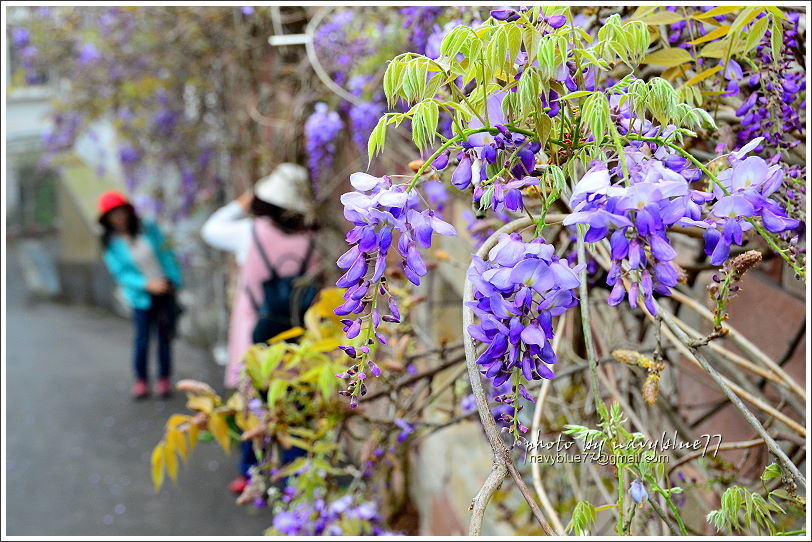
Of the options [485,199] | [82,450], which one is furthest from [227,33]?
[485,199]

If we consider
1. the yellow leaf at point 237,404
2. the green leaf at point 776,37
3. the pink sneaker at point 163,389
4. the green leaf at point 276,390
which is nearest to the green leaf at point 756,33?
the green leaf at point 776,37

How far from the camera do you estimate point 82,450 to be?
4.41 metres

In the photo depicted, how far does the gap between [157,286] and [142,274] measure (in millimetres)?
114

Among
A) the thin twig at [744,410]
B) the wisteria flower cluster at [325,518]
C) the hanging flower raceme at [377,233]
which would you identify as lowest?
the wisteria flower cluster at [325,518]

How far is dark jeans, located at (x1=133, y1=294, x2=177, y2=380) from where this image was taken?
5.06 metres

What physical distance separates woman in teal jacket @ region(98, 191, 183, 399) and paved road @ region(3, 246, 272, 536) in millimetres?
260

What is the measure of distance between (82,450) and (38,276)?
5.55m

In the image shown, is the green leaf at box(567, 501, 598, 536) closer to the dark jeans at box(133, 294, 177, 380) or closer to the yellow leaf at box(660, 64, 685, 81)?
the yellow leaf at box(660, 64, 685, 81)

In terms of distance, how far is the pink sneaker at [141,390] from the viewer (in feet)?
17.0

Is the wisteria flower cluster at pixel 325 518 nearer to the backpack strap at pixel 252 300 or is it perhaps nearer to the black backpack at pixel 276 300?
the black backpack at pixel 276 300

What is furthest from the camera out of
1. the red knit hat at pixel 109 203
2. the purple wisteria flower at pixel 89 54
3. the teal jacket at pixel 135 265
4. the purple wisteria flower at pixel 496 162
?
the purple wisteria flower at pixel 89 54

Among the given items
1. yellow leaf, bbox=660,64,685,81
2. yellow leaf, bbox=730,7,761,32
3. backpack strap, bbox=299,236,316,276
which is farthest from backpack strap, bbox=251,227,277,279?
yellow leaf, bbox=730,7,761,32

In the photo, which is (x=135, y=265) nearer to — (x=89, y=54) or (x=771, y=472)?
(x=89, y=54)

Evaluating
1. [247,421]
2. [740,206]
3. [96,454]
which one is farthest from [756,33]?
[96,454]
